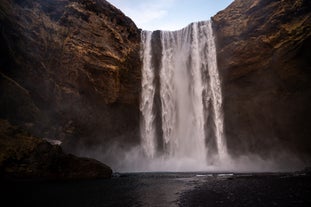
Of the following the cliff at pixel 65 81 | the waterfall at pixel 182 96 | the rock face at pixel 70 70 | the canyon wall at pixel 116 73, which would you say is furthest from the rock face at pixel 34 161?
the waterfall at pixel 182 96

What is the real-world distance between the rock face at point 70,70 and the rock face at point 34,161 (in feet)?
12.0

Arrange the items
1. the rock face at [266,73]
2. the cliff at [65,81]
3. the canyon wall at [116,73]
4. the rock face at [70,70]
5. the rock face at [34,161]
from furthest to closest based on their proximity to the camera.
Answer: the rock face at [266,73] → the canyon wall at [116,73] → the rock face at [70,70] → the cliff at [65,81] → the rock face at [34,161]

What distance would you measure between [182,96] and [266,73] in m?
10.6

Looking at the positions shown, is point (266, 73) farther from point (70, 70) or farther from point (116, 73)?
point (70, 70)

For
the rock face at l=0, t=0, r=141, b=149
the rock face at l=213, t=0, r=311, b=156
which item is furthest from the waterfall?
the rock face at l=0, t=0, r=141, b=149

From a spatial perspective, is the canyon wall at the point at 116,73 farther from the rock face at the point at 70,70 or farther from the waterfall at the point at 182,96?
the waterfall at the point at 182,96

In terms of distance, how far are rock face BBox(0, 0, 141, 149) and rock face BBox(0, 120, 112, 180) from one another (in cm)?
366

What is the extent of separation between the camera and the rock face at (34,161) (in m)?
16.6

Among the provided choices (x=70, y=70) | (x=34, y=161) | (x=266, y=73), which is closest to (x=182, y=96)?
(x=266, y=73)

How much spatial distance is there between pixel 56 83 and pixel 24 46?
14.6ft

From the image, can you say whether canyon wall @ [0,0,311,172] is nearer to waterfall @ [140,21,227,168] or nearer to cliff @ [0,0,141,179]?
cliff @ [0,0,141,179]

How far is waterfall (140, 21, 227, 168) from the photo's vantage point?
100 ft

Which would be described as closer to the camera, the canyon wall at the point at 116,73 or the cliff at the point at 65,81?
the cliff at the point at 65,81

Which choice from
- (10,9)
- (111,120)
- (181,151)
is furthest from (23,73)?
(181,151)
